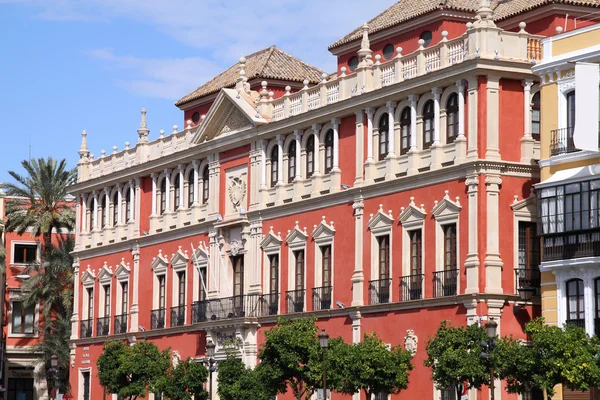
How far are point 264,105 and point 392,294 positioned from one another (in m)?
11.8

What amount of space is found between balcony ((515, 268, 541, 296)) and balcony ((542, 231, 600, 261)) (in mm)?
2096

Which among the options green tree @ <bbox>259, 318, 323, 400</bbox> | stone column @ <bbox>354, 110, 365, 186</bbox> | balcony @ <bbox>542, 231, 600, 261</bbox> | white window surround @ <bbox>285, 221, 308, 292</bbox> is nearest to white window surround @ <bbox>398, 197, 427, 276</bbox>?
stone column @ <bbox>354, 110, 365, 186</bbox>

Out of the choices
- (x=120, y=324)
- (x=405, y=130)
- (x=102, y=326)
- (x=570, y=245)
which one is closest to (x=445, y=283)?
(x=570, y=245)

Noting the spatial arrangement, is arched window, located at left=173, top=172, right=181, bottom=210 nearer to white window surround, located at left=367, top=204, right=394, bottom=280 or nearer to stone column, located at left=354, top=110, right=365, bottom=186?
stone column, located at left=354, top=110, right=365, bottom=186

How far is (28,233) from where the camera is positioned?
81.7 metres

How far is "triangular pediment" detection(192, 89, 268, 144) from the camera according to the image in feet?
180

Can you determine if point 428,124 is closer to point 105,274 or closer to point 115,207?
point 115,207

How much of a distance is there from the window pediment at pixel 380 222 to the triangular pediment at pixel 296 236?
4.34m

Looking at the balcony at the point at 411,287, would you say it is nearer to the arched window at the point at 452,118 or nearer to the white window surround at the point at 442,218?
the white window surround at the point at 442,218

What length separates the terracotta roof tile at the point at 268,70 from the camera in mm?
59906

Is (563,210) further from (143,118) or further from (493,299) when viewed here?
(143,118)

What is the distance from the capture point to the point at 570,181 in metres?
39.5

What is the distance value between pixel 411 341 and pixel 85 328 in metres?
26.7

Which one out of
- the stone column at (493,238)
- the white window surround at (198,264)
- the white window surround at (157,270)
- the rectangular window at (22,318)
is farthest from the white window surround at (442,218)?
the rectangular window at (22,318)
